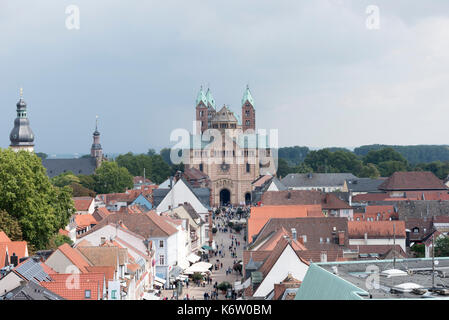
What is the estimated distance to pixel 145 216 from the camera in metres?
57.0

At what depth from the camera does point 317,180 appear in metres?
148

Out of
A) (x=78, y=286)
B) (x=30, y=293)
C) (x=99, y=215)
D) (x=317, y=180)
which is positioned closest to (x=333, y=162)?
(x=317, y=180)

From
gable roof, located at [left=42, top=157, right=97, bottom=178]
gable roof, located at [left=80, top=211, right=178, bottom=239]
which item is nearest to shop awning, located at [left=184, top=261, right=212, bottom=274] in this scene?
gable roof, located at [left=80, top=211, right=178, bottom=239]

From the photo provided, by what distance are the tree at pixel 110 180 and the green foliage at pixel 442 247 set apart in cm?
8711

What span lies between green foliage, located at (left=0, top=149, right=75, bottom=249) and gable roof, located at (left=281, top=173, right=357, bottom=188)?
88.8m

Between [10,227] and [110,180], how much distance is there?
81902mm

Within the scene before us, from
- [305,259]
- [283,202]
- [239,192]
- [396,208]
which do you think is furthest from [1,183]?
[239,192]

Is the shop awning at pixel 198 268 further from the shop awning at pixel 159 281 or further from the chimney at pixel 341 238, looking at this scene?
the chimney at pixel 341 238

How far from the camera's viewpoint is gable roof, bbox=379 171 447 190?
107188 mm

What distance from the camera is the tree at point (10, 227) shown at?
163 feet

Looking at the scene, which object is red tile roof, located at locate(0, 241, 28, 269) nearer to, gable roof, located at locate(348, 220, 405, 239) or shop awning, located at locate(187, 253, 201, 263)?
shop awning, located at locate(187, 253, 201, 263)

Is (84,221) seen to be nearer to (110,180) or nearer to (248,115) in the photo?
(110,180)
